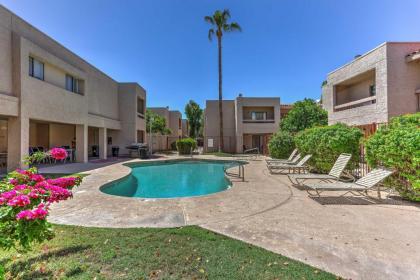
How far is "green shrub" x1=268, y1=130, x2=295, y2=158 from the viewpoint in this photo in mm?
16422

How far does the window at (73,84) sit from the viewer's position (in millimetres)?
14933

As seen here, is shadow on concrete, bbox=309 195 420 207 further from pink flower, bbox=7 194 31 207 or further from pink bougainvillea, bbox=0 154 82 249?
pink flower, bbox=7 194 31 207

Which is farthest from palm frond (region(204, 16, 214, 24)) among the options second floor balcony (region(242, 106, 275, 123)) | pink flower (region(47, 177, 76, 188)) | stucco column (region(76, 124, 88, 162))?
pink flower (region(47, 177, 76, 188))

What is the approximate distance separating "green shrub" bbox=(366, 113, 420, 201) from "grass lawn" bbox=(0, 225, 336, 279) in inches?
188

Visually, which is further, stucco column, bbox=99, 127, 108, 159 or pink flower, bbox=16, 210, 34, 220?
stucco column, bbox=99, 127, 108, 159

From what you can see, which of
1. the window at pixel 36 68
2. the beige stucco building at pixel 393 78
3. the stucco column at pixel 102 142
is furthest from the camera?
the stucco column at pixel 102 142

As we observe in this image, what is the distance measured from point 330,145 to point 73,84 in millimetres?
17584

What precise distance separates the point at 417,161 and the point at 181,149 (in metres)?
20.8

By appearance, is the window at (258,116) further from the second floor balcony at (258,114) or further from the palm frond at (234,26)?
the palm frond at (234,26)

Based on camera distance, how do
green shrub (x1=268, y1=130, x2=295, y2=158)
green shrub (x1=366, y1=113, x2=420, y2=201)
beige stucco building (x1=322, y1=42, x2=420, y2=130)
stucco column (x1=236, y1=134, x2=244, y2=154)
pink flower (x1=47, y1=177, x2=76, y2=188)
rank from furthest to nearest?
stucco column (x1=236, y1=134, x2=244, y2=154)
green shrub (x1=268, y1=130, x2=295, y2=158)
beige stucco building (x1=322, y1=42, x2=420, y2=130)
green shrub (x1=366, y1=113, x2=420, y2=201)
pink flower (x1=47, y1=177, x2=76, y2=188)

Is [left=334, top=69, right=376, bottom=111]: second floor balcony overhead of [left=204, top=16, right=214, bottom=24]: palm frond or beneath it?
beneath

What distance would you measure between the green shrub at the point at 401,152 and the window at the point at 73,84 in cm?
1817

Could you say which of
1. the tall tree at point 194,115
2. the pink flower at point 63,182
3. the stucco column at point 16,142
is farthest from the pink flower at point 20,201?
the tall tree at point 194,115

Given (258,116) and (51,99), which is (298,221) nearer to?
(51,99)
